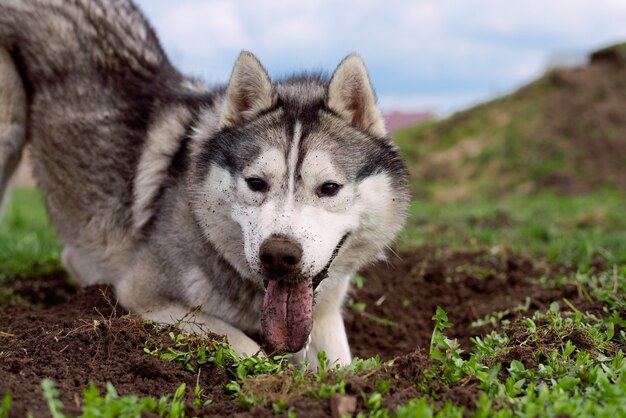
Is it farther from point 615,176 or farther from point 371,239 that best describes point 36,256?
point 615,176

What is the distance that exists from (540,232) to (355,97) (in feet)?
14.3

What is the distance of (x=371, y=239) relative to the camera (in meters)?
3.95

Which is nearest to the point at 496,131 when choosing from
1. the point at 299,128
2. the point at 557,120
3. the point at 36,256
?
the point at 557,120

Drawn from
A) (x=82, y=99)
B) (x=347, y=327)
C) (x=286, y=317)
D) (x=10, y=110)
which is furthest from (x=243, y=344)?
(x=10, y=110)

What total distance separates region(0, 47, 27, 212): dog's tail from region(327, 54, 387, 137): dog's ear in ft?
8.69

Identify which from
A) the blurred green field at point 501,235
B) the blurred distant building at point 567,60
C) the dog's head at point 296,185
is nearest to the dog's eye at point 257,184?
the dog's head at point 296,185

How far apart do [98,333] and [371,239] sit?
Result: 1.56 meters

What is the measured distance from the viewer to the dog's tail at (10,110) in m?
5.10

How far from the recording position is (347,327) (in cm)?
511

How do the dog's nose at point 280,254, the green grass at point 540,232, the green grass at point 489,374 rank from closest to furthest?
the green grass at point 489,374 → the dog's nose at point 280,254 → the green grass at point 540,232

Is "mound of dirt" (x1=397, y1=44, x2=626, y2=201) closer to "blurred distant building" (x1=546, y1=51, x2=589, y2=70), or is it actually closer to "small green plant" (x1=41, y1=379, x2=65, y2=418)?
"blurred distant building" (x1=546, y1=51, x2=589, y2=70)

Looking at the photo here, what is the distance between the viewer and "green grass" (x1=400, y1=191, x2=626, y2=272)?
6109mm

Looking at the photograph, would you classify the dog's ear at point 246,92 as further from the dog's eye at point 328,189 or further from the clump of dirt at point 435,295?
the clump of dirt at point 435,295

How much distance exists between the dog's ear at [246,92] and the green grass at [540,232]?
4.24ft
